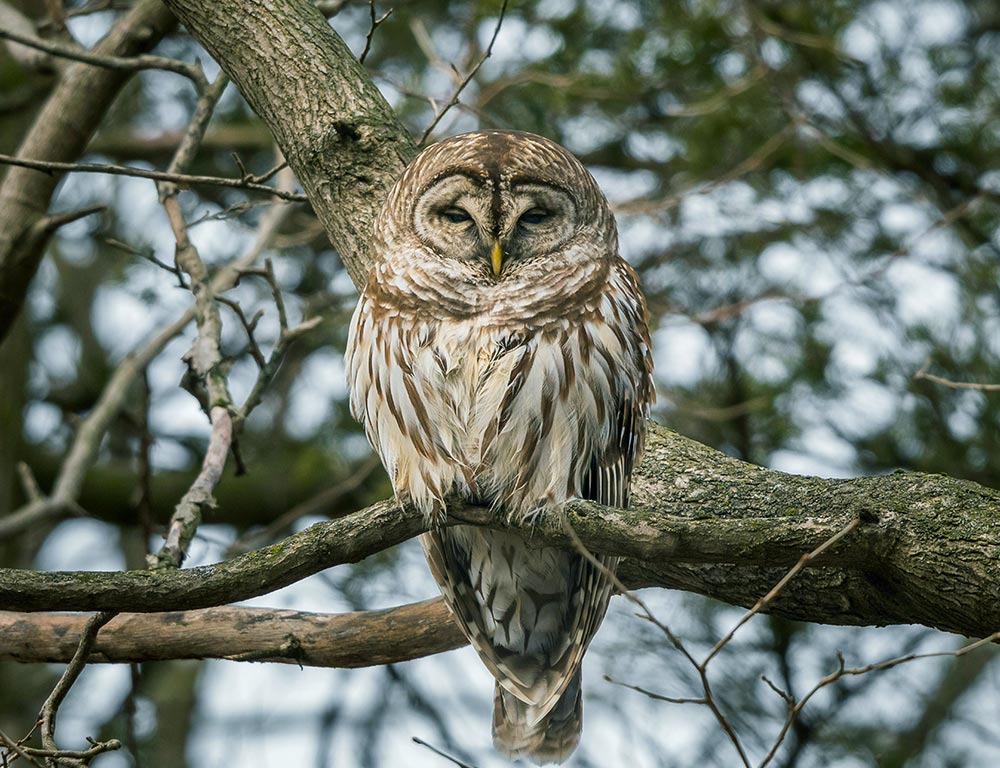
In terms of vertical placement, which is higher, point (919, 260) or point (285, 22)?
point (919, 260)

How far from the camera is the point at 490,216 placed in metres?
3.82

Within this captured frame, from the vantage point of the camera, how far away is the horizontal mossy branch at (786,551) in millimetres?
2717

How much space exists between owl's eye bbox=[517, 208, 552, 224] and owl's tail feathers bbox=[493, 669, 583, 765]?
150 centimetres

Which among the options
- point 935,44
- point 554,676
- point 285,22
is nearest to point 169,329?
point 285,22

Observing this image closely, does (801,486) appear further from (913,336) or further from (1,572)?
(913,336)

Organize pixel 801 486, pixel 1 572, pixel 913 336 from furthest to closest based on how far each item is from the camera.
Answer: pixel 913 336 < pixel 801 486 < pixel 1 572

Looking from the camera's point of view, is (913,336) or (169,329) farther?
(913,336)

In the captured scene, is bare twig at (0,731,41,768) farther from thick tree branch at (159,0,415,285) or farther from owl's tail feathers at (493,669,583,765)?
thick tree branch at (159,0,415,285)

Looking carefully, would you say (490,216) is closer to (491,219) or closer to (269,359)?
(491,219)

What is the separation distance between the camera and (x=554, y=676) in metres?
4.02

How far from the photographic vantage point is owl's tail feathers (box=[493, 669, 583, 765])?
4086 millimetres

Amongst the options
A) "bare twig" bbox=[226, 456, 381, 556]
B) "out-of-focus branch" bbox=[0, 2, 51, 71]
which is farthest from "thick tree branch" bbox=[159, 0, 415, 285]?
"bare twig" bbox=[226, 456, 381, 556]

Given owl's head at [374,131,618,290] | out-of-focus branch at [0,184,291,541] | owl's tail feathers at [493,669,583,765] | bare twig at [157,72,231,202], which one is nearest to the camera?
owl's head at [374,131,618,290]

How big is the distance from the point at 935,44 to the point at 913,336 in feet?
5.90
